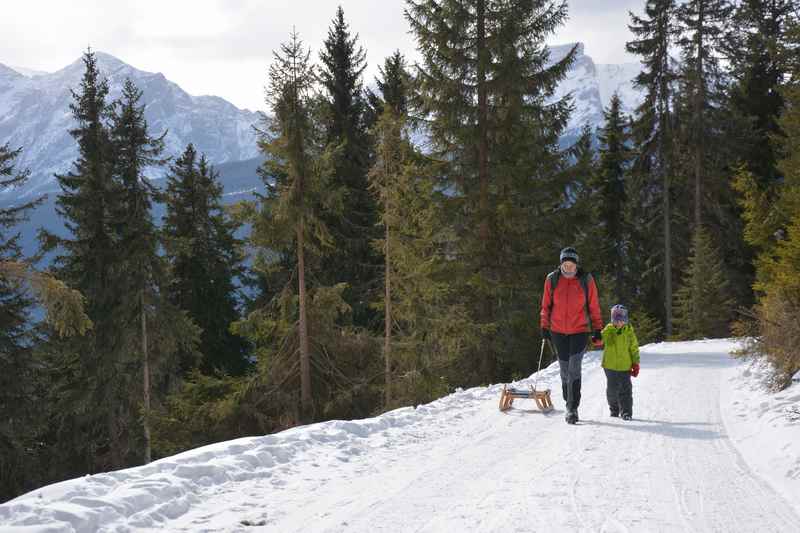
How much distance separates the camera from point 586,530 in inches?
156

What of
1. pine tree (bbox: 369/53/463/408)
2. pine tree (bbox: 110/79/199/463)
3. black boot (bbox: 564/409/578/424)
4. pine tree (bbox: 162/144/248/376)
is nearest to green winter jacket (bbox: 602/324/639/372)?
black boot (bbox: 564/409/578/424)

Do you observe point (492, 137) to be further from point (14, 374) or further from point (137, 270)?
point (14, 374)

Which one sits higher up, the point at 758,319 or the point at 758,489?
the point at 758,319

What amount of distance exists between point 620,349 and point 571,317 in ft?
3.00

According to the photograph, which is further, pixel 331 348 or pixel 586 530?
pixel 331 348

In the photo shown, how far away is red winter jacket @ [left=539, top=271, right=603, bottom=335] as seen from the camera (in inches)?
306

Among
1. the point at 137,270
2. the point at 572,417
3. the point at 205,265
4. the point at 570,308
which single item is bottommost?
the point at 572,417

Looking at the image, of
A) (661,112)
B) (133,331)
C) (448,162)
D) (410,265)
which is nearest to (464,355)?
(410,265)

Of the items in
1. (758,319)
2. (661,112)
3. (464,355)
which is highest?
(661,112)

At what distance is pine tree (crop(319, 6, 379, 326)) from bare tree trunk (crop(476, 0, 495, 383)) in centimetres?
496

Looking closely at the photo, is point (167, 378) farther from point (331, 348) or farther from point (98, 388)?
point (331, 348)

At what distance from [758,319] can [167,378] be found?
22240 mm

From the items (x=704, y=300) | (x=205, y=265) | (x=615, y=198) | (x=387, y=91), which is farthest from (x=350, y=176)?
(x=615, y=198)

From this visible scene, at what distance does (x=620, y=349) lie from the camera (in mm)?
8164
